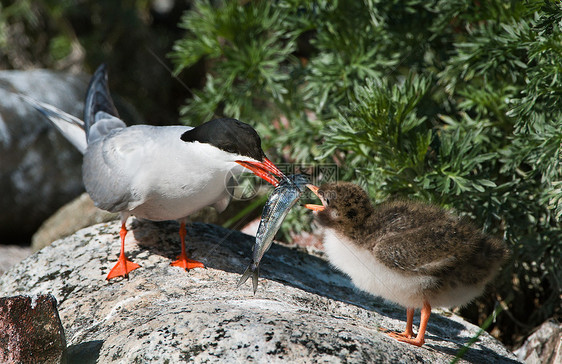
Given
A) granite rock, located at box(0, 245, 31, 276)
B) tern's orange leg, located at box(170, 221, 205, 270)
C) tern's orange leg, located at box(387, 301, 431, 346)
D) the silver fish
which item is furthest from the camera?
granite rock, located at box(0, 245, 31, 276)

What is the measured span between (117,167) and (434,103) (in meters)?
2.55

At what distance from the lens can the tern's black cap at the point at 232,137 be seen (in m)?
3.71

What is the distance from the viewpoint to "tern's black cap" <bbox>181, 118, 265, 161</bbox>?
3.71 meters

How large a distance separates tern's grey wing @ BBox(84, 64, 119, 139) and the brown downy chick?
7.39 feet

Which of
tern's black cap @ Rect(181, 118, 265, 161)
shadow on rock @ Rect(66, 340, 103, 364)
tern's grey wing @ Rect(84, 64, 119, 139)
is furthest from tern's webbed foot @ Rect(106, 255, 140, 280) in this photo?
tern's grey wing @ Rect(84, 64, 119, 139)

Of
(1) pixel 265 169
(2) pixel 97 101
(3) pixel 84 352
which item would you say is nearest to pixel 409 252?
(1) pixel 265 169

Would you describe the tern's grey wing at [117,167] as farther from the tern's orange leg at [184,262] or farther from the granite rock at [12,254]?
the granite rock at [12,254]

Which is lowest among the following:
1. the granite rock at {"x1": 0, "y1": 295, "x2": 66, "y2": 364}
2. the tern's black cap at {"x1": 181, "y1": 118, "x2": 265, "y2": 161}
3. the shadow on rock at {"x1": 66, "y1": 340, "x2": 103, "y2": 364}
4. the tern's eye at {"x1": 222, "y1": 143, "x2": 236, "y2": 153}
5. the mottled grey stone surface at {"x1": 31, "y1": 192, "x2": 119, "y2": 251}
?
the mottled grey stone surface at {"x1": 31, "y1": 192, "x2": 119, "y2": 251}

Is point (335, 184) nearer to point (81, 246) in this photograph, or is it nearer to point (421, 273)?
point (421, 273)

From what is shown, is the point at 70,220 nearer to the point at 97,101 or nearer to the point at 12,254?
the point at 12,254

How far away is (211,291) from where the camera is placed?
3.68 m

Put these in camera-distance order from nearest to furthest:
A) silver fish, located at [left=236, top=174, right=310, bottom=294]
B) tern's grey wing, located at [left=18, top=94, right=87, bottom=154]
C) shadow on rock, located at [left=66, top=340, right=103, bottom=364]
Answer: shadow on rock, located at [left=66, top=340, right=103, bottom=364] → silver fish, located at [left=236, top=174, right=310, bottom=294] → tern's grey wing, located at [left=18, top=94, right=87, bottom=154]

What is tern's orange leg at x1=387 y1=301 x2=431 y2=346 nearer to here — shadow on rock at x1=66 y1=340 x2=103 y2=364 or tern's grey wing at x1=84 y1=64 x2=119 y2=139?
shadow on rock at x1=66 y1=340 x2=103 y2=364

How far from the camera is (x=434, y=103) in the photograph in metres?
5.03
